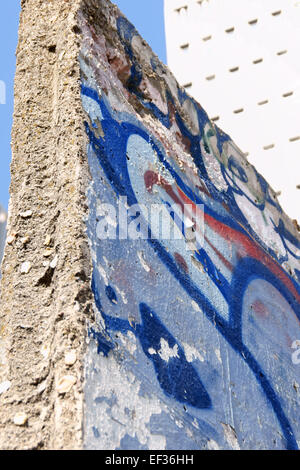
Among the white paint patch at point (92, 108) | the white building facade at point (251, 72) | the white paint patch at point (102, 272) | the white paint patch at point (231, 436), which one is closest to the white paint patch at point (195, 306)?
the white paint patch at point (231, 436)

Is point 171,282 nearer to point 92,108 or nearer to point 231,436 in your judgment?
point 231,436

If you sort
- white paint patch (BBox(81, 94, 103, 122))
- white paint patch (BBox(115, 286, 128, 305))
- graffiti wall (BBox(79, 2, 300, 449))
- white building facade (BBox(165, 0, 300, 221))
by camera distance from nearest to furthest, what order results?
graffiti wall (BBox(79, 2, 300, 449)), white paint patch (BBox(115, 286, 128, 305)), white paint patch (BBox(81, 94, 103, 122)), white building facade (BBox(165, 0, 300, 221))

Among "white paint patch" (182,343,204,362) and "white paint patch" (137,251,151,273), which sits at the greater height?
"white paint patch" (137,251,151,273)

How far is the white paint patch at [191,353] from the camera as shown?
8.08 feet

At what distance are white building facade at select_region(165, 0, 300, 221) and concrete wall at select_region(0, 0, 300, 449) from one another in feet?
7.66

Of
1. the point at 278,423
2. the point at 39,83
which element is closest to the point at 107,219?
the point at 39,83

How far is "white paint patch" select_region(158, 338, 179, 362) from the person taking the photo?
232 centimetres

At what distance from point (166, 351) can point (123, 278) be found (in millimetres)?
289

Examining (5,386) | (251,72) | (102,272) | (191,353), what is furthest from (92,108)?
(251,72)

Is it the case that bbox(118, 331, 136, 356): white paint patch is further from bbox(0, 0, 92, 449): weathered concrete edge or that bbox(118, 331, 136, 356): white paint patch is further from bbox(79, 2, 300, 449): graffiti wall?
bbox(0, 0, 92, 449): weathered concrete edge

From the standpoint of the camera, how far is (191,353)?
2.49 meters

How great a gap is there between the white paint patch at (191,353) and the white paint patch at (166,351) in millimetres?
68

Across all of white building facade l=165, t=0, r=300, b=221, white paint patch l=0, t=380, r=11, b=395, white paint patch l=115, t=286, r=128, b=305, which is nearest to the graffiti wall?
white paint patch l=115, t=286, r=128, b=305

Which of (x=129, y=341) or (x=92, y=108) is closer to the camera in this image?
(x=129, y=341)
